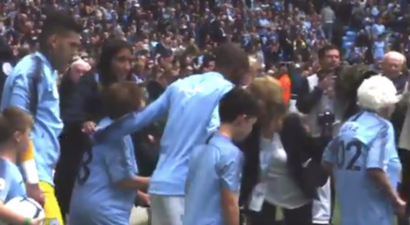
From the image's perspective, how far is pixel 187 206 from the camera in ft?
16.0

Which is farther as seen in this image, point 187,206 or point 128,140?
point 128,140

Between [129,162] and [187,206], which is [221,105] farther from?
[129,162]

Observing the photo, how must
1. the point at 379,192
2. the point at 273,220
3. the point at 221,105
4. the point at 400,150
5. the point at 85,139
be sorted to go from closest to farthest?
the point at 221,105 < the point at 379,192 < the point at 85,139 < the point at 273,220 < the point at 400,150

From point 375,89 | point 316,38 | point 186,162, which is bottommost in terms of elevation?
point 316,38

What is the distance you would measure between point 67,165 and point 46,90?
1.54 metres

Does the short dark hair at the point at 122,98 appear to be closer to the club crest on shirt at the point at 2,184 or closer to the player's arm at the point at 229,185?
the player's arm at the point at 229,185

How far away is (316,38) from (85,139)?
22998 millimetres

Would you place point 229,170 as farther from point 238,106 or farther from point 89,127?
point 89,127

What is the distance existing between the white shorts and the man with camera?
1278 mm

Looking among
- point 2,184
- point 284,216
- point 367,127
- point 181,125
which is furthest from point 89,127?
point 284,216

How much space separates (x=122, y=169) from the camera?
5.63 meters

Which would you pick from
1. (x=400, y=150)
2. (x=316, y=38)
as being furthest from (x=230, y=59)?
(x=316, y=38)

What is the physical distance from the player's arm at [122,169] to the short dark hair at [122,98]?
0.70 feet

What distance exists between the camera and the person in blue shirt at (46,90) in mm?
5020
